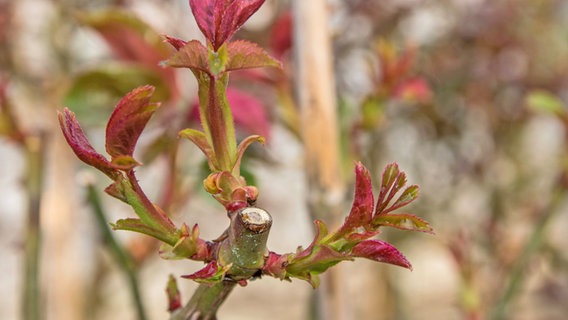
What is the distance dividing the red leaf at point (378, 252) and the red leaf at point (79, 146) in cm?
9

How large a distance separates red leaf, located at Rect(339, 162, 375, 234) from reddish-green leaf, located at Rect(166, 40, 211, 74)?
0.22 feet

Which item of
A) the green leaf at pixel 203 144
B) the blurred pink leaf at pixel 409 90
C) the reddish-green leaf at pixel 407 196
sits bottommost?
the reddish-green leaf at pixel 407 196

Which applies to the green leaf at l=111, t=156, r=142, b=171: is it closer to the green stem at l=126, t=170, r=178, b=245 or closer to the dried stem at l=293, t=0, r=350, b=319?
the green stem at l=126, t=170, r=178, b=245

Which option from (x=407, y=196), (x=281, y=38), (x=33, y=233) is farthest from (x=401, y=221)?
(x=281, y=38)

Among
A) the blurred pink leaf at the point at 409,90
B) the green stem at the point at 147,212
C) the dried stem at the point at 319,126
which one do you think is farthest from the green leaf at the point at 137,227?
the blurred pink leaf at the point at 409,90

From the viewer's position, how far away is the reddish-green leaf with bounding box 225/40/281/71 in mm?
266

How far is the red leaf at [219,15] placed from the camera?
0.25 m

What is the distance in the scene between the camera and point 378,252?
0.27m

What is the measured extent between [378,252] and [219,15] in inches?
4.1

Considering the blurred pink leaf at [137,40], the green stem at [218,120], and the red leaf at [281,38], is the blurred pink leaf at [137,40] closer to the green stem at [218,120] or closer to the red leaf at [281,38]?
the red leaf at [281,38]

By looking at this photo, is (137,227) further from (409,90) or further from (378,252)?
(409,90)

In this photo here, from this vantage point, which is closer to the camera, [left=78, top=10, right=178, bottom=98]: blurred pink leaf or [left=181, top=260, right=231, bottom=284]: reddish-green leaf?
[left=181, top=260, right=231, bottom=284]: reddish-green leaf

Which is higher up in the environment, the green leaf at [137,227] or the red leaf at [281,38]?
the red leaf at [281,38]

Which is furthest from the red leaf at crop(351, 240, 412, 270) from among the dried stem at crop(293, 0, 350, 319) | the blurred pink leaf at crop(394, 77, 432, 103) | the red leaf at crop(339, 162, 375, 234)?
the blurred pink leaf at crop(394, 77, 432, 103)
